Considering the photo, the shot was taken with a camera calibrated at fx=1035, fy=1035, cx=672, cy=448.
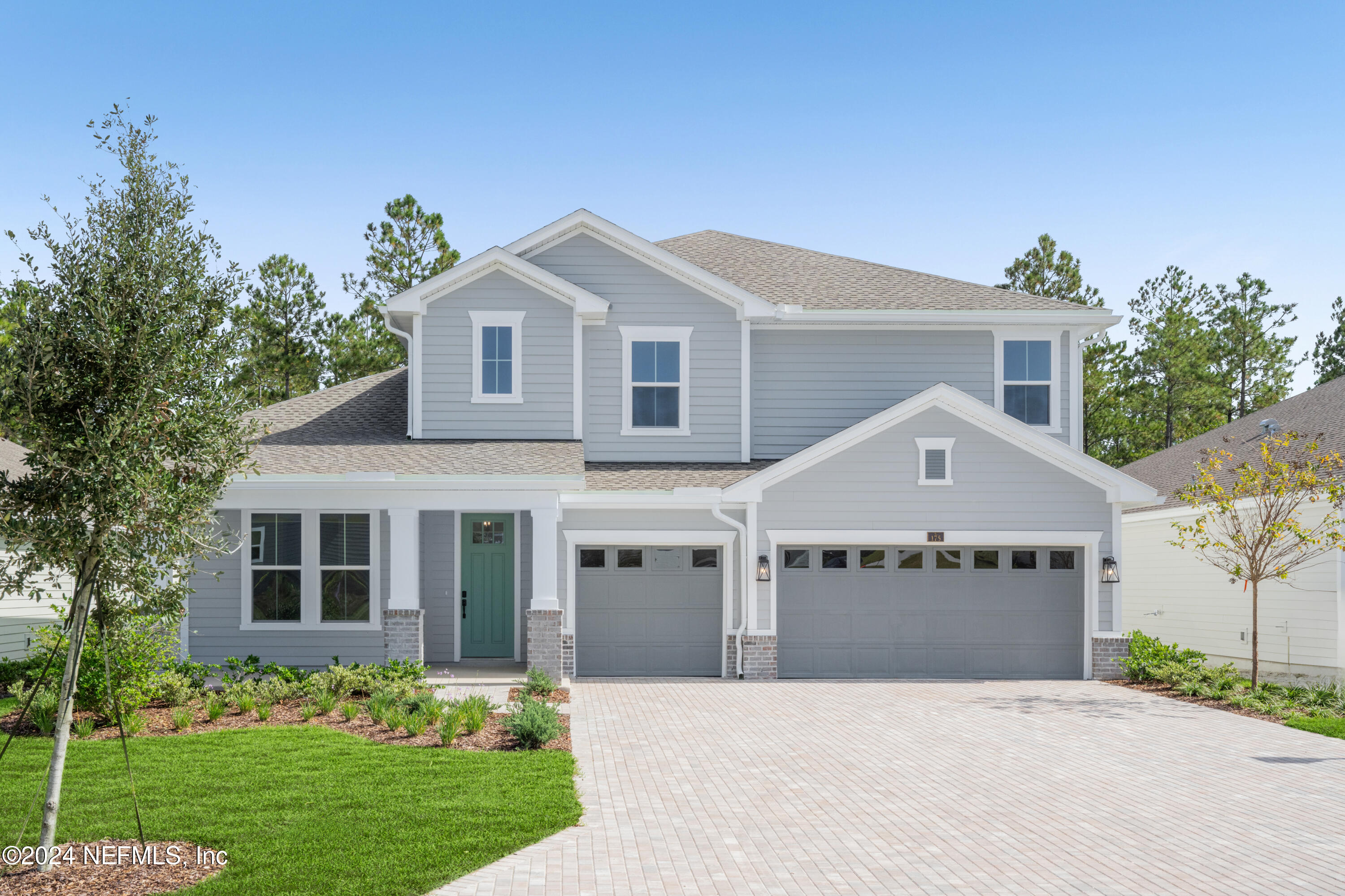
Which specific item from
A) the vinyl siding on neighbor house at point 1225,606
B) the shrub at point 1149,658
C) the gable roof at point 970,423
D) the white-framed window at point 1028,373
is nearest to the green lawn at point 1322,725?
the shrub at point 1149,658

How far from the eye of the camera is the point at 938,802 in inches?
320

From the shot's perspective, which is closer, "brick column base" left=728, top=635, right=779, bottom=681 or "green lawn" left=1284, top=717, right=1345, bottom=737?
"green lawn" left=1284, top=717, right=1345, bottom=737

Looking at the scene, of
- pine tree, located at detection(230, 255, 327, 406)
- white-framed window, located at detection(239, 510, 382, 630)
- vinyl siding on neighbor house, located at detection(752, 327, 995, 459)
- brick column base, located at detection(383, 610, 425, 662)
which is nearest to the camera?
brick column base, located at detection(383, 610, 425, 662)

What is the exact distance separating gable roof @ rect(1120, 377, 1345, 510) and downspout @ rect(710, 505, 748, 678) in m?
7.67

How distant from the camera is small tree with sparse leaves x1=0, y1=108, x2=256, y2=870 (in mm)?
6168

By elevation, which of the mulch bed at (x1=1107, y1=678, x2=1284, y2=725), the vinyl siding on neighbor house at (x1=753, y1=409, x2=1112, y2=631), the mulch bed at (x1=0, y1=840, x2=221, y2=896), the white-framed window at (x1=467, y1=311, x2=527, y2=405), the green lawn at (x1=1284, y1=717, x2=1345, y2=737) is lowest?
the mulch bed at (x1=1107, y1=678, x2=1284, y2=725)

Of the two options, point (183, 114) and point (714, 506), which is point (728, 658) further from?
point (183, 114)

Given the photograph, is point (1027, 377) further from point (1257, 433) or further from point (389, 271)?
point (389, 271)

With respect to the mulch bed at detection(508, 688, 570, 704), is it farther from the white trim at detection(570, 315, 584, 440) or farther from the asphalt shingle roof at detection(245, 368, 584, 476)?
the white trim at detection(570, 315, 584, 440)

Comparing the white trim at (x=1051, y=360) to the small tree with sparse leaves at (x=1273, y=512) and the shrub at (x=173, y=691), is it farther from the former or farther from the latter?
the shrub at (x=173, y=691)

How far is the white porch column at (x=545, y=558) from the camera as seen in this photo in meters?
14.2

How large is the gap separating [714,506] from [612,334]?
3680 mm

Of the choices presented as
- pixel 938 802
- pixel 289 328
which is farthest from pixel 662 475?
pixel 289 328

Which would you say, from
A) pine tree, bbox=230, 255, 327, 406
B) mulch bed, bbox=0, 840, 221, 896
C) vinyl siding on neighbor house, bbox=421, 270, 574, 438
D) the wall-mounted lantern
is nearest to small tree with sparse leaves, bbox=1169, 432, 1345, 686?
the wall-mounted lantern
